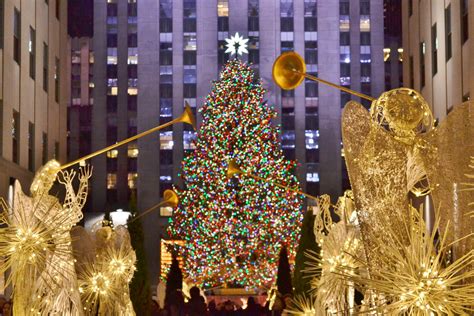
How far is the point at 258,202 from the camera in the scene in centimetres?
4138

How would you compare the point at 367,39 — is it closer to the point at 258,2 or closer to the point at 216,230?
the point at 258,2

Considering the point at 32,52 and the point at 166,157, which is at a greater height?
the point at 166,157

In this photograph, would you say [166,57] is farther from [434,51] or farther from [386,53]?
[434,51]

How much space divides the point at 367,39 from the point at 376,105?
184 ft

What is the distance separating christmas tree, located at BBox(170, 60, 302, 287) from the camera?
1622 inches

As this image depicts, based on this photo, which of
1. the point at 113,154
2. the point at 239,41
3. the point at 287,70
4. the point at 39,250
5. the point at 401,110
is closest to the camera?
the point at 401,110

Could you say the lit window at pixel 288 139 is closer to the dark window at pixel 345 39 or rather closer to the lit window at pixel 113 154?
the dark window at pixel 345 39

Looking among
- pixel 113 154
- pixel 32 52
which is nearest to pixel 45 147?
pixel 32 52

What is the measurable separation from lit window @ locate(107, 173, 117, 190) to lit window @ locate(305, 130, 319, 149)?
12879 millimetres

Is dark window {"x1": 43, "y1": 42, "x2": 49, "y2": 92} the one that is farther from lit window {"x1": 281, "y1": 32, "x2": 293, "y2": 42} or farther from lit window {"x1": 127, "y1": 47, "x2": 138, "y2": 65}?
Result: lit window {"x1": 281, "y1": 32, "x2": 293, "y2": 42}

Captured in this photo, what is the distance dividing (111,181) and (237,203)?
22.8 m

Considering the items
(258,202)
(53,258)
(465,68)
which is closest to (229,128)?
(258,202)

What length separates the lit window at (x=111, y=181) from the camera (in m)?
63.0

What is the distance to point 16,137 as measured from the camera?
2847 centimetres
